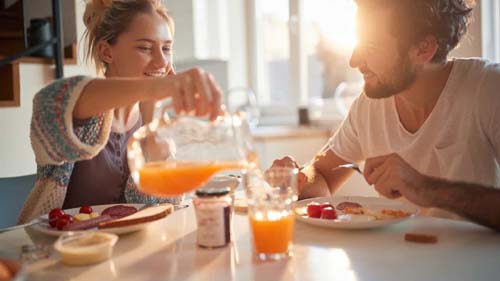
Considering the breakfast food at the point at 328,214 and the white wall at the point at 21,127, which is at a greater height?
the white wall at the point at 21,127

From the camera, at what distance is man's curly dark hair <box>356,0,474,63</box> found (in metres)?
1.56

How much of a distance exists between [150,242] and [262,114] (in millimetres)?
2764

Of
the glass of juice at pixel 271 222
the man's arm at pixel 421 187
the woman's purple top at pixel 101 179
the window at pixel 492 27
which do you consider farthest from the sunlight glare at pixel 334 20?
the glass of juice at pixel 271 222

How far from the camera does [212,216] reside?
39.5 inches

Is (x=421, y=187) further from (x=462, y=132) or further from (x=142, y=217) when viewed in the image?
(x=142, y=217)

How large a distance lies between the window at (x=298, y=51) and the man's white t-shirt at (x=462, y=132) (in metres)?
1.83

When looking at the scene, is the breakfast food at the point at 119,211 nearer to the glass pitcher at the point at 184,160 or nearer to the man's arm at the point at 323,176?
the glass pitcher at the point at 184,160

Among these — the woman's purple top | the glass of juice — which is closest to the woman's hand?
the glass of juice

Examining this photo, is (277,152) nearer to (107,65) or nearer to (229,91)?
(229,91)

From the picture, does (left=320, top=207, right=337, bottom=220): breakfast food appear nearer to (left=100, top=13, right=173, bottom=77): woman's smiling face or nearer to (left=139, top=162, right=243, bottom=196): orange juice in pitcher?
(left=139, top=162, right=243, bottom=196): orange juice in pitcher

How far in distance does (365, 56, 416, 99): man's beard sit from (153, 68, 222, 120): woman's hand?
746 mm

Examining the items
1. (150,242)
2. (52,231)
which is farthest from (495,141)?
(52,231)

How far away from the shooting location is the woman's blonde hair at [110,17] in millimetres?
1687

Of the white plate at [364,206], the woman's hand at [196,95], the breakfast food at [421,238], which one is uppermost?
the woman's hand at [196,95]
